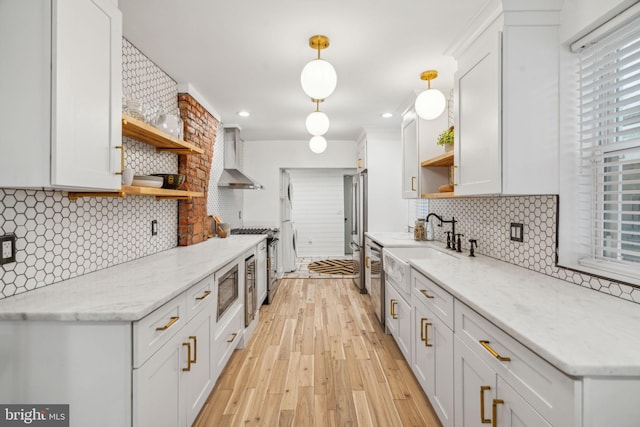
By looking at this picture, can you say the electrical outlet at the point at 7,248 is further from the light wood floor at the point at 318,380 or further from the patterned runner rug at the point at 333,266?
the patterned runner rug at the point at 333,266

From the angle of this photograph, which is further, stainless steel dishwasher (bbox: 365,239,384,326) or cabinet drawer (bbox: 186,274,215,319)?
stainless steel dishwasher (bbox: 365,239,384,326)

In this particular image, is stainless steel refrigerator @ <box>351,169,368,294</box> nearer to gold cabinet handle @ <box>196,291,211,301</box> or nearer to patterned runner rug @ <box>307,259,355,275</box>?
patterned runner rug @ <box>307,259,355,275</box>

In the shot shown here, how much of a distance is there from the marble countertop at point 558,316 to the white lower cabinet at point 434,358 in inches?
11.1

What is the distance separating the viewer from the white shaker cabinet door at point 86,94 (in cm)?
125

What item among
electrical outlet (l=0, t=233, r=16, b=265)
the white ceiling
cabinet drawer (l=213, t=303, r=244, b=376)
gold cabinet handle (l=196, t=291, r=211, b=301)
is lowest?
cabinet drawer (l=213, t=303, r=244, b=376)

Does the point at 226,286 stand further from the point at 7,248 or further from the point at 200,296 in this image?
the point at 7,248

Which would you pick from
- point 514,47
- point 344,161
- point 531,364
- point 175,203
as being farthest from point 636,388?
point 344,161

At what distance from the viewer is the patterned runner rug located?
6264 millimetres

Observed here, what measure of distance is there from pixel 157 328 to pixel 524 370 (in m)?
1.40

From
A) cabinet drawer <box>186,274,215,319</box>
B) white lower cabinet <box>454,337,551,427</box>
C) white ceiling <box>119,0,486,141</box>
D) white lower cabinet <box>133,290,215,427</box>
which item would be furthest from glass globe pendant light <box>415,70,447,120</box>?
white lower cabinet <box>133,290,215,427</box>

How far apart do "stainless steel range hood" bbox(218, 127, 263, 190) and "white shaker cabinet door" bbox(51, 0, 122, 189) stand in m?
2.83

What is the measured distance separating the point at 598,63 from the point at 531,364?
152 cm

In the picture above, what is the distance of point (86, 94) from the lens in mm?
1396

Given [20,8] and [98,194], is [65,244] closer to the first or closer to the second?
[98,194]
